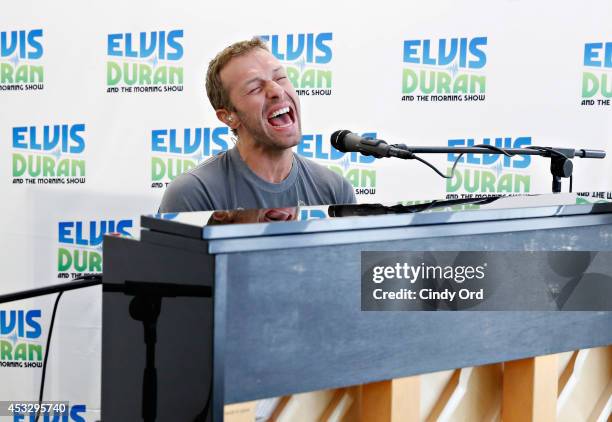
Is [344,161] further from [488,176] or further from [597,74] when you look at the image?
[597,74]

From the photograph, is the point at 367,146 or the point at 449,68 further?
the point at 449,68

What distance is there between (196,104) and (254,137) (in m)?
1.08

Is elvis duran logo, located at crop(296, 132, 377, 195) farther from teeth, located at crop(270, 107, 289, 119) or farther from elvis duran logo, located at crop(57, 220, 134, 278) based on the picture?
teeth, located at crop(270, 107, 289, 119)

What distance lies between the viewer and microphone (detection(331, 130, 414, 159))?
5.09 ft

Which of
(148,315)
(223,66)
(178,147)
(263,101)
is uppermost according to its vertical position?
(223,66)

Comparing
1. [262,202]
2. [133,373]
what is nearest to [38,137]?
[262,202]

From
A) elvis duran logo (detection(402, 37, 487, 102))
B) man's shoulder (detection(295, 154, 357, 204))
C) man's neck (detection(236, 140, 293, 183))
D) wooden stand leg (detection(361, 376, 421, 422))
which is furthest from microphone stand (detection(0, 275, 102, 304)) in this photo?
elvis duran logo (detection(402, 37, 487, 102))

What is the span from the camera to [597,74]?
12.4 ft

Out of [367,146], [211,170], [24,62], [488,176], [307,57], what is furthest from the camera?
[488,176]

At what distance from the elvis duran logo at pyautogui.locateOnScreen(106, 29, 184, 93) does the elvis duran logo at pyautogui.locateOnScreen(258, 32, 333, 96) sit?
45cm

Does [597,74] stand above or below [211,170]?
above

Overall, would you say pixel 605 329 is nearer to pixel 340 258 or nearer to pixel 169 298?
pixel 340 258

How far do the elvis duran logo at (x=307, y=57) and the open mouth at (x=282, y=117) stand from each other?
107 centimetres

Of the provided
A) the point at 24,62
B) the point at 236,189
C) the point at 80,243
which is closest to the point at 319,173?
the point at 236,189
